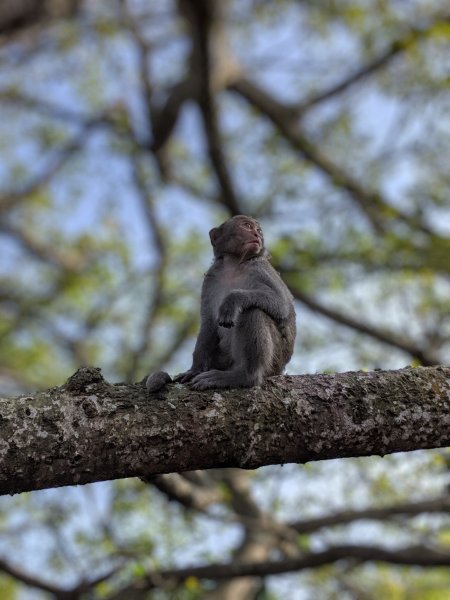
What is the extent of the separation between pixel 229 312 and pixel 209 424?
4.62 ft

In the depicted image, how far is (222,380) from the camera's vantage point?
15.7 feet

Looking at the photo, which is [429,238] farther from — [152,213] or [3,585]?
[3,585]

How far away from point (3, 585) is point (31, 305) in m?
6.03

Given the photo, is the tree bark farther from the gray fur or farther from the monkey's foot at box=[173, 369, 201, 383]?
the monkey's foot at box=[173, 369, 201, 383]

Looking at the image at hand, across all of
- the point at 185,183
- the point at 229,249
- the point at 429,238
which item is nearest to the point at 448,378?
the point at 229,249

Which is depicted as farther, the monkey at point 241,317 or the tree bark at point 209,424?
the monkey at point 241,317

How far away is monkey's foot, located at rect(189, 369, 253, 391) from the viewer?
4.63 metres

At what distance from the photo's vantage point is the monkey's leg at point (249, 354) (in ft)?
15.5

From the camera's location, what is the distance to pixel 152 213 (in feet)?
54.3

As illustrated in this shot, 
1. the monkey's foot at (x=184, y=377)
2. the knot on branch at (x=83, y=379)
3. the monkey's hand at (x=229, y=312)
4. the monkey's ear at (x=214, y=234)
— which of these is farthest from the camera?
the monkey's ear at (x=214, y=234)


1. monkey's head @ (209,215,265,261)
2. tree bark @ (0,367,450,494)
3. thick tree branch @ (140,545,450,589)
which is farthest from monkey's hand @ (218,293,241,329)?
thick tree branch @ (140,545,450,589)

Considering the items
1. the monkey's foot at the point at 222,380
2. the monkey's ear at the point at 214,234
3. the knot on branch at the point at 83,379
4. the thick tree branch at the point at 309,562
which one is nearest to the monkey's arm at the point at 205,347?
the monkey's foot at the point at 222,380

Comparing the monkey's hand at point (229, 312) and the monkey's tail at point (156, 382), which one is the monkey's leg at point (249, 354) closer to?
the monkey's hand at point (229, 312)

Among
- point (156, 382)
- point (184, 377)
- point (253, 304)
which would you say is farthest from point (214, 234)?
point (156, 382)
